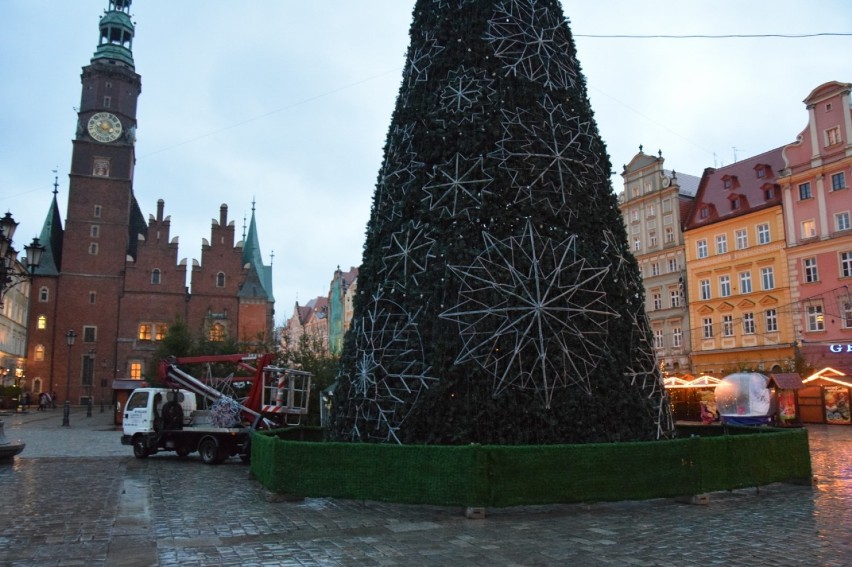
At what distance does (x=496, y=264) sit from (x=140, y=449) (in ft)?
42.2

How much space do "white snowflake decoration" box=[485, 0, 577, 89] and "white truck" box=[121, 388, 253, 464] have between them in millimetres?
10695

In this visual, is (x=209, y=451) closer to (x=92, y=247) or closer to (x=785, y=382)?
(x=785, y=382)

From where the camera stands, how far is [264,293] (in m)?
59.9

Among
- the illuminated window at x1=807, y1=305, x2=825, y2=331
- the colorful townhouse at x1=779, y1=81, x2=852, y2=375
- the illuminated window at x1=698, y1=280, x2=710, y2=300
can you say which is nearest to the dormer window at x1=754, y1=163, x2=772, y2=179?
the colorful townhouse at x1=779, y1=81, x2=852, y2=375

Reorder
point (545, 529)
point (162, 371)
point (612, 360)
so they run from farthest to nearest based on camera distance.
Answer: point (162, 371) → point (612, 360) → point (545, 529)

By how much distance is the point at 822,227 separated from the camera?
1403 inches

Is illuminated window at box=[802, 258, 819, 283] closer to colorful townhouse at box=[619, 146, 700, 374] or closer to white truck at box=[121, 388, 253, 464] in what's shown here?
colorful townhouse at box=[619, 146, 700, 374]

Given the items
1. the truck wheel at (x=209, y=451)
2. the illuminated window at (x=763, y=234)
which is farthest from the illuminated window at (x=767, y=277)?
the truck wheel at (x=209, y=451)

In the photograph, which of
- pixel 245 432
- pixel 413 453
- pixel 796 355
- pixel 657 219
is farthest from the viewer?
pixel 657 219

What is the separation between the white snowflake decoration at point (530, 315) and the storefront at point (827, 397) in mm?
23538

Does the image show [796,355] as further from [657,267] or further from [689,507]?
[689,507]

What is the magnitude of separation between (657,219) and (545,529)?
4022 centimetres

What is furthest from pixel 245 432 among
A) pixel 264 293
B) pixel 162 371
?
pixel 264 293

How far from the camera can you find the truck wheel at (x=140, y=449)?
18.5 m
